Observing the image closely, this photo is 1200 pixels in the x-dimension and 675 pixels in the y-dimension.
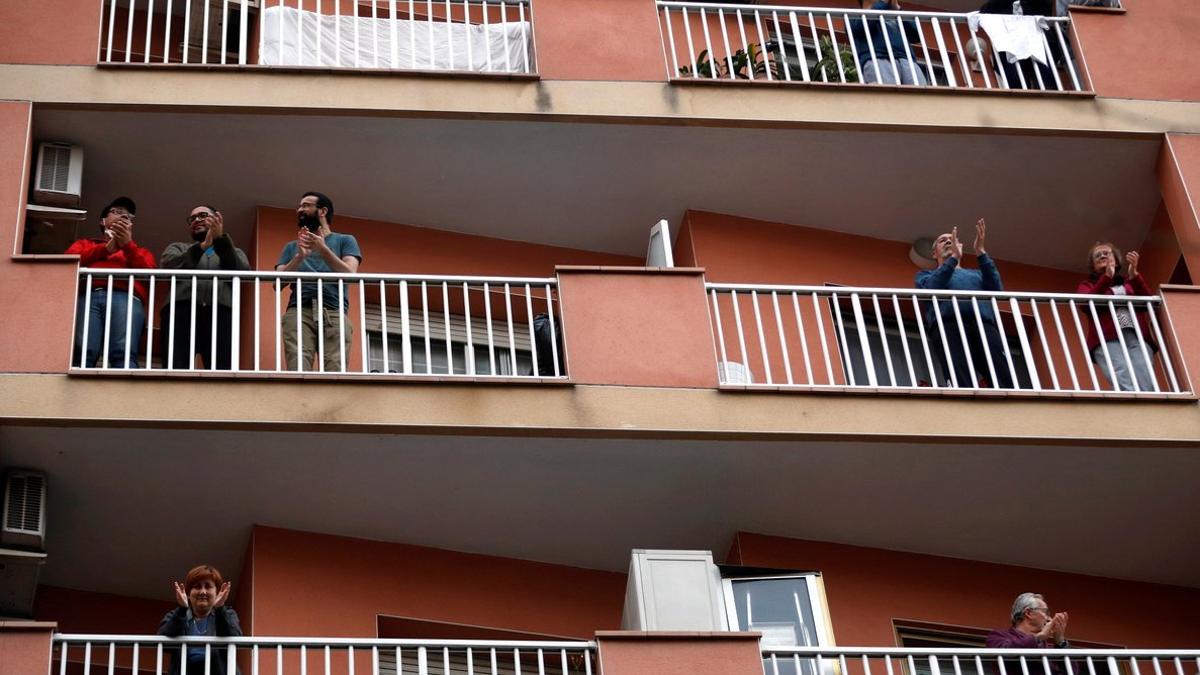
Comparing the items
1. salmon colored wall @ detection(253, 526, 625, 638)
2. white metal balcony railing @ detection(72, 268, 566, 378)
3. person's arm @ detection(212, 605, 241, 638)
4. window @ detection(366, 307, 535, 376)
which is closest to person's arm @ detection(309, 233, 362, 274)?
white metal balcony railing @ detection(72, 268, 566, 378)

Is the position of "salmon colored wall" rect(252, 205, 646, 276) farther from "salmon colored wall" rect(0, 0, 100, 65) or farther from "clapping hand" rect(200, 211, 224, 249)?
"salmon colored wall" rect(0, 0, 100, 65)

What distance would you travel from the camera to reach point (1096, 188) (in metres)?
15.4

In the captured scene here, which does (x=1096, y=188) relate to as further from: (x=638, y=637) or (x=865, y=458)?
(x=638, y=637)

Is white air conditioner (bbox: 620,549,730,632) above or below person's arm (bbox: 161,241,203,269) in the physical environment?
below

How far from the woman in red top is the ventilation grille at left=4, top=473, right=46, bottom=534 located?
21.6 feet

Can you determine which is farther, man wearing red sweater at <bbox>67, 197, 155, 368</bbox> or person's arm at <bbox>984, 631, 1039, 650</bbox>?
man wearing red sweater at <bbox>67, 197, 155, 368</bbox>

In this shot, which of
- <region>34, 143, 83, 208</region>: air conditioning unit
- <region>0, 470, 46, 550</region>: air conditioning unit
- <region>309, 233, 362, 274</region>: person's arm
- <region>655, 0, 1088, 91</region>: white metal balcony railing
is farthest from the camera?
<region>655, 0, 1088, 91</region>: white metal balcony railing

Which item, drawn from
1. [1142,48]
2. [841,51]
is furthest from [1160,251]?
[841,51]

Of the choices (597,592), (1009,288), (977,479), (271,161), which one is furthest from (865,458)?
(271,161)

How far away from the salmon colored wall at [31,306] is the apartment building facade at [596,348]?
21mm

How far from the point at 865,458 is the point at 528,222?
331cm

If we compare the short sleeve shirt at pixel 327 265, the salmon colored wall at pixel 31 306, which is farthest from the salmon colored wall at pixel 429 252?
the salmon colored wall at pixel 31 306

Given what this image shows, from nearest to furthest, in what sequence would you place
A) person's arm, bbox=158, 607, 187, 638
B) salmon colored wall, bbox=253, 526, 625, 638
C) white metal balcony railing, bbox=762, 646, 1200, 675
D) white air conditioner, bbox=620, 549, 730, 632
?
person's arm, bbox=158, 607, 187, 638 → white metal balcony railing, bbox=762, 646, 1200, 675 → white air conditioner, bbox=620, 549, 730, 632 → salmon colored wall, bbox=253, 526, 625, 638

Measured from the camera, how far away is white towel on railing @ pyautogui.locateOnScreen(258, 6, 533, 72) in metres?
14.9
